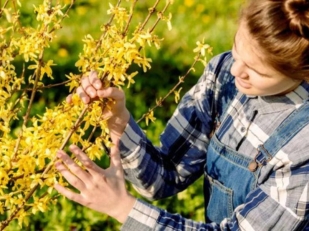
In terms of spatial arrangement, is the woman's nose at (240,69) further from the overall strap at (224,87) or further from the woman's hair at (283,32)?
the overall strap at (224,87)

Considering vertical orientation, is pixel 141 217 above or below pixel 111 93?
below

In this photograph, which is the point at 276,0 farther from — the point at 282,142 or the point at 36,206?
the point at 36,206

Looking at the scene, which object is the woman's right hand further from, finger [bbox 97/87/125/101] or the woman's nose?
the woman's nose

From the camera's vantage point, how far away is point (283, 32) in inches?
64.3

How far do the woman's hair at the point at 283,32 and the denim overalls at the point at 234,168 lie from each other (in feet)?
0.61

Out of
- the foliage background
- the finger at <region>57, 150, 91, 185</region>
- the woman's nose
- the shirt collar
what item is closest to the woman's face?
the woman's nose

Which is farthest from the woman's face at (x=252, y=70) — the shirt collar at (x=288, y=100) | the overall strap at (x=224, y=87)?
the overall strap at (x=224, y=87)

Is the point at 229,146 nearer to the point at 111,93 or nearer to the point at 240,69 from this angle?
the point at 240,69

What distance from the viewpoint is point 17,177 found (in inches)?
69.5

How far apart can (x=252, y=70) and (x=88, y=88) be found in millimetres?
428

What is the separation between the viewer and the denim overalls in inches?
70.5

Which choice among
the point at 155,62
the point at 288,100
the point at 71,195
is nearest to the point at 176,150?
the point at 288,100

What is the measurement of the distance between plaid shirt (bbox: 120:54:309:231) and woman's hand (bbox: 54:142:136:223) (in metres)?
0.09

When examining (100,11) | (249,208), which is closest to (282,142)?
(249,208)
